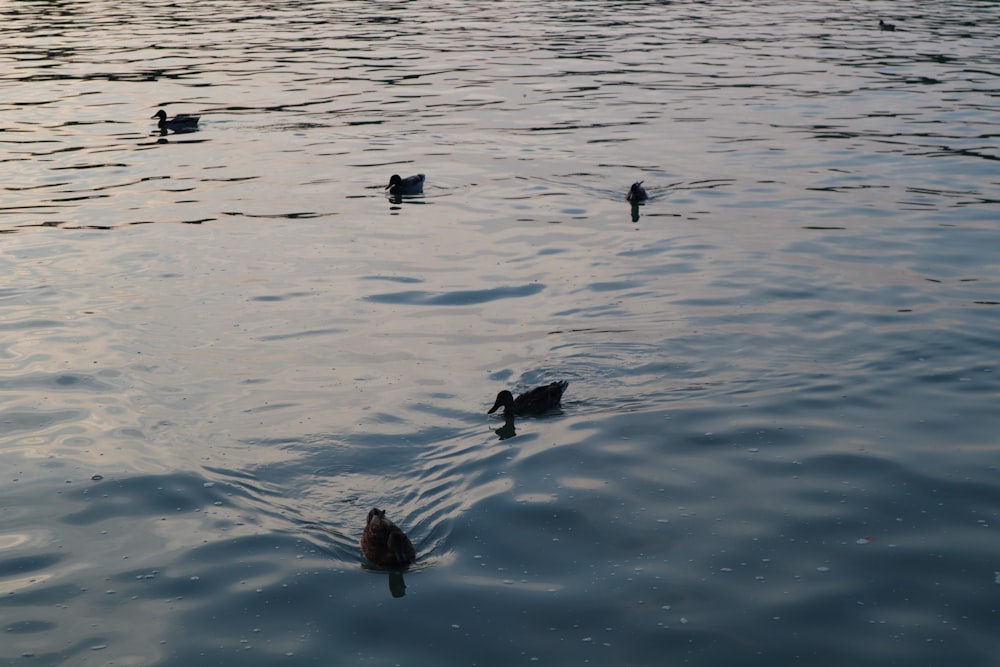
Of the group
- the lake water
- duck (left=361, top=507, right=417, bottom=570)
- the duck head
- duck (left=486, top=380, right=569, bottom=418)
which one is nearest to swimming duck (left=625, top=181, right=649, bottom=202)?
the lake water

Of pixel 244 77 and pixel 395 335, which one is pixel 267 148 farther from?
pixel 395 335

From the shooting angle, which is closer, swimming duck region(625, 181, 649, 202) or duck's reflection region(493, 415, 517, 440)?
duck's reflection region(493, 415, 517, 440)

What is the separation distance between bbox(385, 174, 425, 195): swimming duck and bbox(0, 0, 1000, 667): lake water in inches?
8.5

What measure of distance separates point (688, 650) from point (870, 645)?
4.31 feet

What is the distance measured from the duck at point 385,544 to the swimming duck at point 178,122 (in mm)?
20164

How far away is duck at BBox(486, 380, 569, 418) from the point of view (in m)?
12.0

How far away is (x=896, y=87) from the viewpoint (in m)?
31.2

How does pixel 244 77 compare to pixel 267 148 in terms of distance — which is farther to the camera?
pixel 244 77

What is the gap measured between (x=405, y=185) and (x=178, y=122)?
8.82 m

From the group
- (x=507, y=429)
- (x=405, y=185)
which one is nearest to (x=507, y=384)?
(x=507, y=429)

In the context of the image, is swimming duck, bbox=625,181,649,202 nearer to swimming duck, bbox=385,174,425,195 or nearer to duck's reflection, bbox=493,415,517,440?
swimming duck, bbox=385,174,425,195

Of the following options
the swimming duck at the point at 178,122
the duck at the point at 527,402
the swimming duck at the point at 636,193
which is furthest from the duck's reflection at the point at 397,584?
the swimming duck at the point at 178,122

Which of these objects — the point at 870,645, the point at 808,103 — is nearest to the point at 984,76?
the point at 808,103

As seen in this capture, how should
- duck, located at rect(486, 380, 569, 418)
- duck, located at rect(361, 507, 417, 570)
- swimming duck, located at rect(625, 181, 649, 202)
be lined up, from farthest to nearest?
swimming duck, located at rect(625, 181, 649, 202) < duck, located at rect(486, 380, 569, 418) < duck, located at rect(361, 507, 417, 570)
